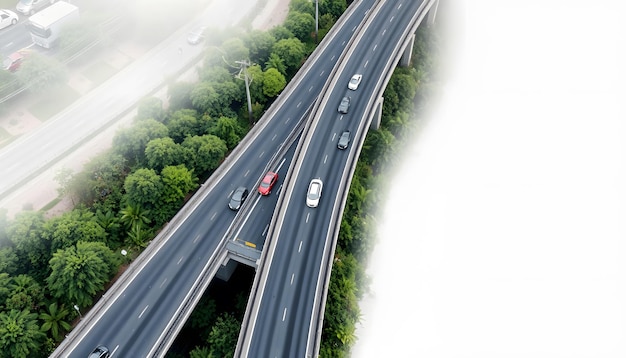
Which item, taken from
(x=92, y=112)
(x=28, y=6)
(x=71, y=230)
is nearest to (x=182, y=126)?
(x=92, y=112)

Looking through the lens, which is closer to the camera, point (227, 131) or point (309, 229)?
point (309, 229)

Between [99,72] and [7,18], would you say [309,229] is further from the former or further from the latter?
[7,18]

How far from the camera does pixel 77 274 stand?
6109 centimetres

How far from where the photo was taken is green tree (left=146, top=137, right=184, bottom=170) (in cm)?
7431

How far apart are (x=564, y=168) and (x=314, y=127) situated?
5009 cm

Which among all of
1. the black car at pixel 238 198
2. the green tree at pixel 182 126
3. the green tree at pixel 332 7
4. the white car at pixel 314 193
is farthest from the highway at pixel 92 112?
the white car at pixel 314 193

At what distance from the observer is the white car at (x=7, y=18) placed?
329 ft

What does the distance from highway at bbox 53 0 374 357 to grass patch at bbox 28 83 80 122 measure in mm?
4971

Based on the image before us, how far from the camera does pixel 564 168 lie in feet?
300

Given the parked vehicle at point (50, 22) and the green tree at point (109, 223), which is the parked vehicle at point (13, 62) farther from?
the green tree at point (109, 223)

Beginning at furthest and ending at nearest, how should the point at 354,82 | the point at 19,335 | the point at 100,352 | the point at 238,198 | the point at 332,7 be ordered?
the point at 332,7
the point at 354,82
the point at 238,198
the point at 19,335
the point at 100,352

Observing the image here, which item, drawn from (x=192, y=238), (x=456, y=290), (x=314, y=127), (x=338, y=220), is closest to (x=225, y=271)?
(x=192, y=238)

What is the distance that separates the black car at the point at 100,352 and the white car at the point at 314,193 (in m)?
30.2

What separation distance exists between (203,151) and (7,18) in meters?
60.1
